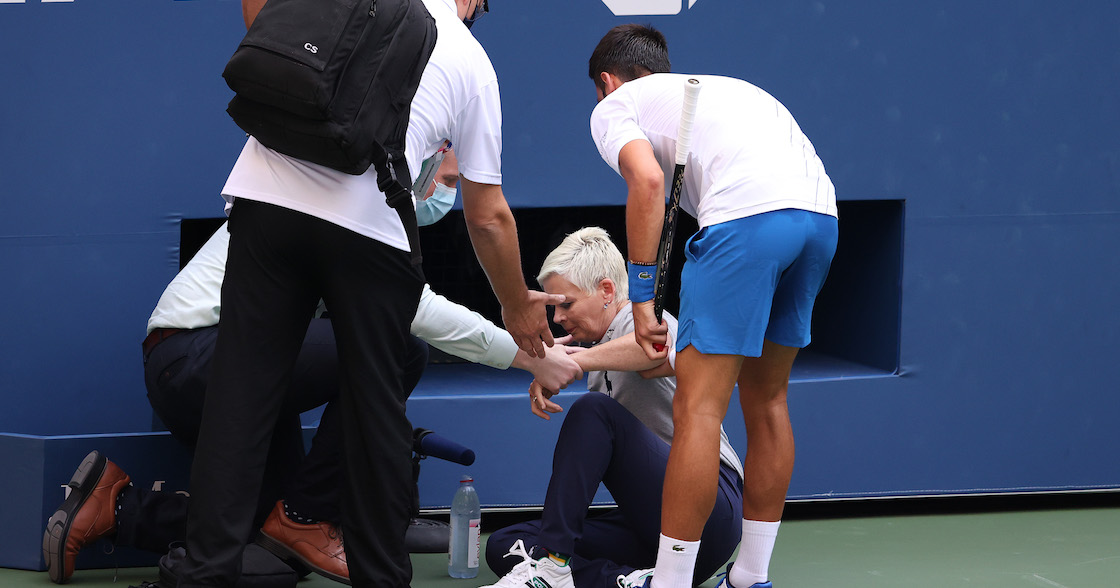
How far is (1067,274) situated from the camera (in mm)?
3658

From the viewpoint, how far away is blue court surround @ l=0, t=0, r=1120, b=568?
3.21m

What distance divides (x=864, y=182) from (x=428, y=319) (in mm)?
1572

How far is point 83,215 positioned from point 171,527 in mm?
1020

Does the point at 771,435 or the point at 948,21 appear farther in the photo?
the point at 948,21

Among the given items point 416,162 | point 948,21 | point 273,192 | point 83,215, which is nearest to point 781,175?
point 416,162

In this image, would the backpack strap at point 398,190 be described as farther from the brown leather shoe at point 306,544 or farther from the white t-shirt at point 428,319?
the brown leather shoe at point 306,544

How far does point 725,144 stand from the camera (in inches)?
97.3

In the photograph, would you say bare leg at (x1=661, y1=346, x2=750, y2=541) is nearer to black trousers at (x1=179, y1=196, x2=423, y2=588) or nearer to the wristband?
the wristband

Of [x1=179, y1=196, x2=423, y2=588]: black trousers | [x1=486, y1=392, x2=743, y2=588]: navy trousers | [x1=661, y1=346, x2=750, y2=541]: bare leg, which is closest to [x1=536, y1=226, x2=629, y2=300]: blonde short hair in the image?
[x1=486, y1=392, x2=743, y2=588]: navy trousers

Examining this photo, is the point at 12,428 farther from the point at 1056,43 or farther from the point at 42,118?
the point at 1056,43

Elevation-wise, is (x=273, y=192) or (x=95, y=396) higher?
(x=273, y=192)

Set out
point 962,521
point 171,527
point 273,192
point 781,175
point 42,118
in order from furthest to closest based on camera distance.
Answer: point 962,521 → point 42,118 → point 171,527 → point 781,175 → point 273,192

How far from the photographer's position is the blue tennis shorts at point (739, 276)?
2.37m

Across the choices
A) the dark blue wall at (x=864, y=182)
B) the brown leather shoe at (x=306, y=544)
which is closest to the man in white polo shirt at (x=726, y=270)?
the brown leather shoe at (x=306, y=544)
